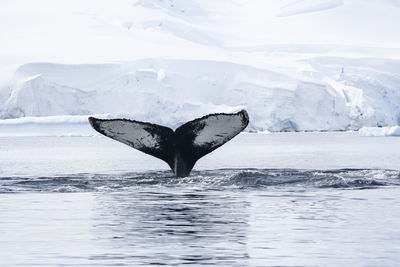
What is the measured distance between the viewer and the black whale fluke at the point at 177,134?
1104cm

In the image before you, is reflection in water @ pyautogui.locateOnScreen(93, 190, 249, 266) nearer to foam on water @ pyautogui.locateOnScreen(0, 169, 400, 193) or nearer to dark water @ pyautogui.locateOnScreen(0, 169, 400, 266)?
dark water @ pyautogui.locateOnScreen(0, 169, 400, 266)

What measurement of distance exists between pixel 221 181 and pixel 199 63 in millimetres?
55468

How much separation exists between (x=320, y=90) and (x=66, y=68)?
17158 mm

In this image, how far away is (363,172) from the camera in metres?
14.7

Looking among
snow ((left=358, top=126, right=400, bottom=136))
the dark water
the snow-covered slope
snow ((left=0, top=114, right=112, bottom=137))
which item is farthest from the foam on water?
the snow-covered slope

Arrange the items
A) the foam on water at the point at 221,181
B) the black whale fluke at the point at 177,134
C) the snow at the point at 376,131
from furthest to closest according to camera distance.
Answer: the snow at the point at 376,131, the foam on water at the point at 221,181, the black whale fluke at the point at 177,134

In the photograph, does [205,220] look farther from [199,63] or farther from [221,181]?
[199,63]

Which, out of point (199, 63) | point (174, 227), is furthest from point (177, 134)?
point (199, 63)

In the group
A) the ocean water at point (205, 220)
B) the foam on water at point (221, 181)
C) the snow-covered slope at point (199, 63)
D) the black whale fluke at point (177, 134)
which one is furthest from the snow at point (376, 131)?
the black whale fluke at point (177, 134)

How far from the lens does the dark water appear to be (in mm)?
6762

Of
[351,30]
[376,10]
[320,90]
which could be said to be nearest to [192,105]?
[320,90]

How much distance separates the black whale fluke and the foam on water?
1161 millimetres

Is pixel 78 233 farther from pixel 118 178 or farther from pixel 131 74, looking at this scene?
pixel 131 74

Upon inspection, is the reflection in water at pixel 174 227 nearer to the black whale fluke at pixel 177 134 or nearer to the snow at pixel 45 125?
the black whale fluke at pixel 177 134
